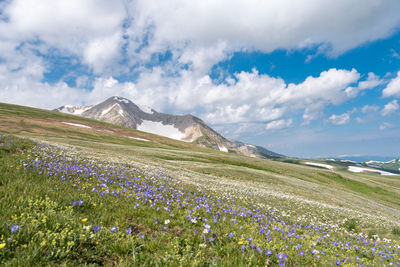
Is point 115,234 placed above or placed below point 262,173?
above

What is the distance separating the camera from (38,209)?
4664mm

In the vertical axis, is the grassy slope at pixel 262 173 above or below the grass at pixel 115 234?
below

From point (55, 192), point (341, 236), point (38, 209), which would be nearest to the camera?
point (38, 209)

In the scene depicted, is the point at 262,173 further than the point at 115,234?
Yes

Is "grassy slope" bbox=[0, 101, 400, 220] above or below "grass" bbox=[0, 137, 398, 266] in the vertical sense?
below

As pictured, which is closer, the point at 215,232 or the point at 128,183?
the point at 215,232

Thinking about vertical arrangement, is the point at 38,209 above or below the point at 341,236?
above

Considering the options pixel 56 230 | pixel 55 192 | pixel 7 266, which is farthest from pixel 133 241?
pixel 55 192

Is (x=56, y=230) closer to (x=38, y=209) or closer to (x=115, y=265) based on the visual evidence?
Result: (x=38, y=209)

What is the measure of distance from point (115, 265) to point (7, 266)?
1549 mm

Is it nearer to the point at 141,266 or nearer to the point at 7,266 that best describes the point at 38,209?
the point at 7,266

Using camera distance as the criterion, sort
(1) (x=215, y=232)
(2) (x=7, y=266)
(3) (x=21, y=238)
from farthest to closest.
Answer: (1) (x=215, y=232), (3) (x=21, y=238), (2) (x=7, y=266)

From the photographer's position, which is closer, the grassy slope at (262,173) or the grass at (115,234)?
the grass at (115,234)

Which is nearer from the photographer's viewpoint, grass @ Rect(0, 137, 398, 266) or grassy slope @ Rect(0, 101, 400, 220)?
grass @ Rect(0, 137, 398, 266)
